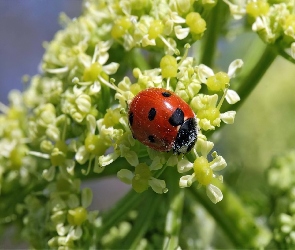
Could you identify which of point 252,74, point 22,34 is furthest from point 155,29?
point 22,34

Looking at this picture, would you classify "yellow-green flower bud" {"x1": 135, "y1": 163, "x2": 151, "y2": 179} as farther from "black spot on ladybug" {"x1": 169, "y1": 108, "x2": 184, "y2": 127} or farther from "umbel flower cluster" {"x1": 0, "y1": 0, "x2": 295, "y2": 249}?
"black spot on ladybug" {"x1": 169, "y1": 108, "x2": 184, "y2": 127}

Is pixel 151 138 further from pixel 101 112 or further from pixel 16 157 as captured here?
pixel 16 157

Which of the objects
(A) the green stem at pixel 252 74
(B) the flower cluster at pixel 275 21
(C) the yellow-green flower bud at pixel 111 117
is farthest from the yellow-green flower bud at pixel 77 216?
(B) the flower cluster at pixel 275 21

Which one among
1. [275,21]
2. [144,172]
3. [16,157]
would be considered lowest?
[16,157]

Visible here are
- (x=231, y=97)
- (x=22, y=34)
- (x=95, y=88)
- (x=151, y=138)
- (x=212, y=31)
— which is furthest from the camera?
(x=22, y=34)

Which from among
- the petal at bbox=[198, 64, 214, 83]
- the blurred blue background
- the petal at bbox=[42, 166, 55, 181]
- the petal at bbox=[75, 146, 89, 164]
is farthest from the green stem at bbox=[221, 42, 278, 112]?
the blurred blue background

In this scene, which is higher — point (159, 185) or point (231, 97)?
point (231, 97)

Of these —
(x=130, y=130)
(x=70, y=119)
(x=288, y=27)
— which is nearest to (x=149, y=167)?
(x=130, y=130)
